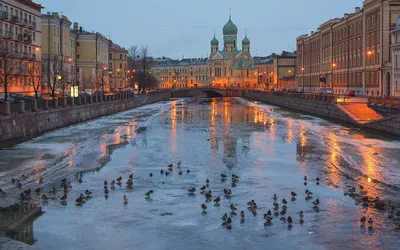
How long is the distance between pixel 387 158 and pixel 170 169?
12335 mm

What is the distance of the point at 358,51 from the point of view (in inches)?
3738

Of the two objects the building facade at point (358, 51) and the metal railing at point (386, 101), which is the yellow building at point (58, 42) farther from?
the metal railing at point (386, 101)

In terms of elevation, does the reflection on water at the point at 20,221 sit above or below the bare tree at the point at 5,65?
below

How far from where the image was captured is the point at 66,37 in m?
108

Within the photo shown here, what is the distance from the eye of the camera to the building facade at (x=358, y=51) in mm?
80250

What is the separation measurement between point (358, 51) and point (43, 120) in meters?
58.7

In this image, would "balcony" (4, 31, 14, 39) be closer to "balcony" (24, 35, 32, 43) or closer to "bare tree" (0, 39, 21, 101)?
"bare tree" (0, 39, 21, 101)

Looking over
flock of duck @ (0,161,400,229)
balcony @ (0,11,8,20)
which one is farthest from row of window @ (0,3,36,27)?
flock of duck @ (0,161,400,229)

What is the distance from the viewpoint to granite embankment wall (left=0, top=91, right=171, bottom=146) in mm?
41291

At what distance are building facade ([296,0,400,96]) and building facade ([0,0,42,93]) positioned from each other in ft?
142

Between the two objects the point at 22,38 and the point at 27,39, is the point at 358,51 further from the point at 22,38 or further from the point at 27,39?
the point at 22,38

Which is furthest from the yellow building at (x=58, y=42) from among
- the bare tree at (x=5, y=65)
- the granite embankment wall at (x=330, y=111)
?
the granite embankment wall at (x=330, y=111)

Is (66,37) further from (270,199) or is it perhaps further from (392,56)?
(270,199)

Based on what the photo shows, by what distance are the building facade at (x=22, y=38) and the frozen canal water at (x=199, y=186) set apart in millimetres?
29052
